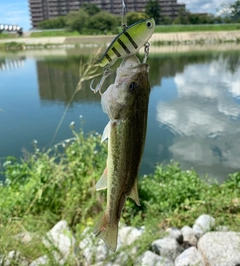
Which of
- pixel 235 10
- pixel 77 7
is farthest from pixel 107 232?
pixel 77 7

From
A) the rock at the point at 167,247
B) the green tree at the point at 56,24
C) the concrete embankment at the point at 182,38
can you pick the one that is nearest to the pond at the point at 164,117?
the rock at the point at 167,247

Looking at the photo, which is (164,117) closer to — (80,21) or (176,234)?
(176,234)

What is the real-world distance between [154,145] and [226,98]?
3765 mm

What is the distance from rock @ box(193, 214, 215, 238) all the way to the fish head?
8.39 ft

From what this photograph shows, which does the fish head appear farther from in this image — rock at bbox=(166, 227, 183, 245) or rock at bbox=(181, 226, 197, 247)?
rock at bbox=(181, 226, 197, 247)

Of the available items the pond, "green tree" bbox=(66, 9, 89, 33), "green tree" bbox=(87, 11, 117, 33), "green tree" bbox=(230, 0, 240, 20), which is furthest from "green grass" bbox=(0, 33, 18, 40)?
"green tree" bbox=(230, 0, 240, 20)

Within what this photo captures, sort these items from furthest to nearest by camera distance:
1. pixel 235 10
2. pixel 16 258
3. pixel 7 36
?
pixel 7 36, pixel 235 10, pixel 16 258

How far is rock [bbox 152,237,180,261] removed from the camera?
9.52 ft

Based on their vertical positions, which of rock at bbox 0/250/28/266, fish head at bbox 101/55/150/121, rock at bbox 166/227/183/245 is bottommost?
rock at bbox 166/227/183/245

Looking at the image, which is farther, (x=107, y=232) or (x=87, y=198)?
(x=87, y=198)

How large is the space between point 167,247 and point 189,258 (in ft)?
0.81

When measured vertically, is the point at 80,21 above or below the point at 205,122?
above

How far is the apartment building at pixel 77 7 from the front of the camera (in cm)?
1195

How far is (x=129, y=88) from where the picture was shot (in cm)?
87
